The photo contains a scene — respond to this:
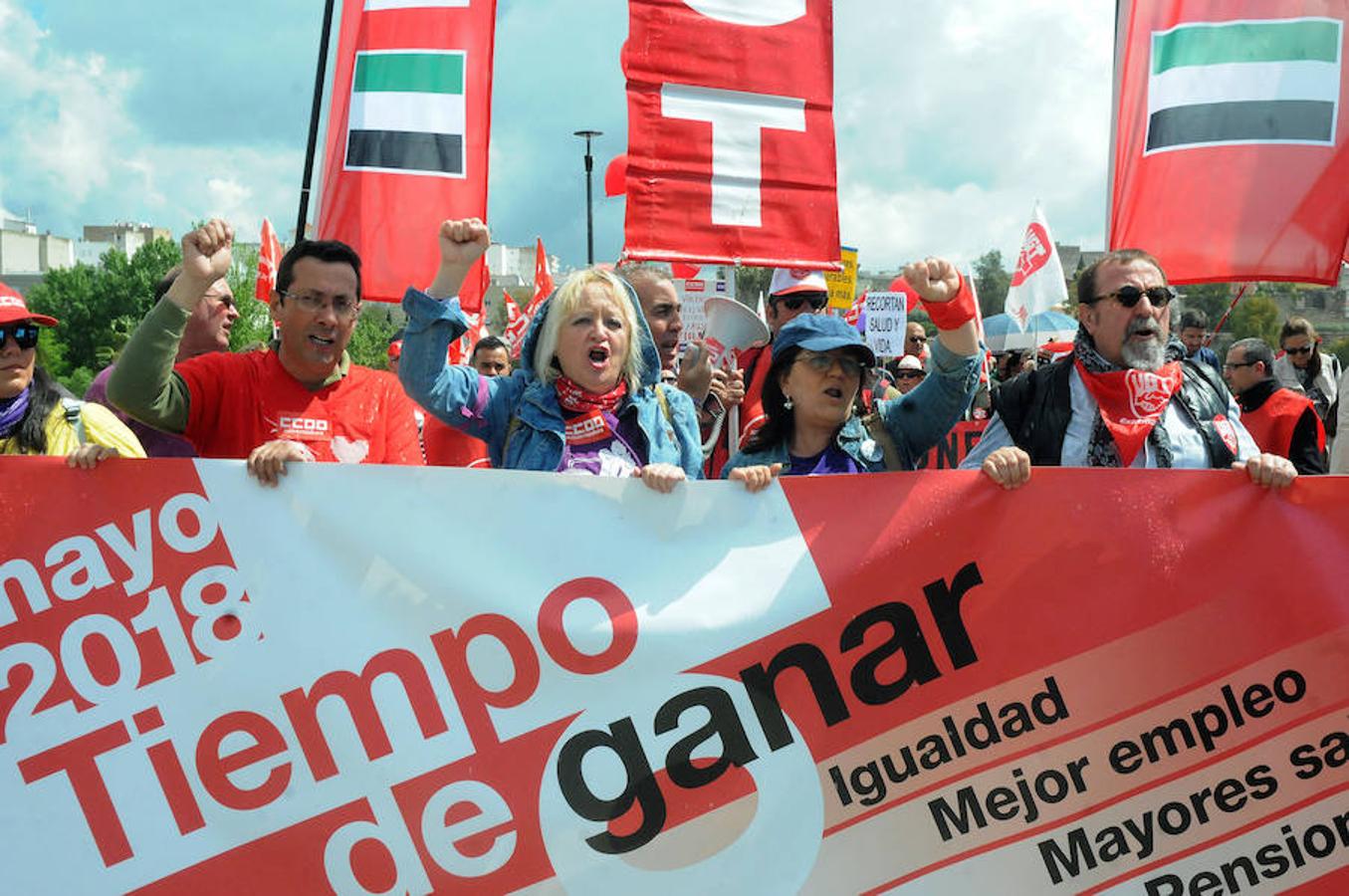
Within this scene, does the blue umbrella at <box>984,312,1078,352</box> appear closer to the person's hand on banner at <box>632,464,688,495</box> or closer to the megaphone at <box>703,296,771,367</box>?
the megaphone at <box>703,296,771,367</box>

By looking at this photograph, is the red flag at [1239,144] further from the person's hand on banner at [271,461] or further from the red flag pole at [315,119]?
the red flag pole at [315,119]

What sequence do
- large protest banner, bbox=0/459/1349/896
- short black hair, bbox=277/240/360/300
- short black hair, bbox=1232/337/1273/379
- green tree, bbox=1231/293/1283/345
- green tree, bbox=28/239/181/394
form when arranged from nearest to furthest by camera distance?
1. large protest banner, bbox=0/459/1349/896
2. short black hair, bbox=277/240/360/300
3. short black hair, bbox=1232/337/1273/379
4. green tree, bbox=1231/293/1283/345
5. green tree, bbox=28/239/181/394

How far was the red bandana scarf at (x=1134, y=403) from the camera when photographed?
11.2ft

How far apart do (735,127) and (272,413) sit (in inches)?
73.7

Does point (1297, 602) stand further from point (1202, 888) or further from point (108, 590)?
point (108, 590)

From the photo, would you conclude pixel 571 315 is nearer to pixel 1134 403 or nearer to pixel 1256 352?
pixel 1134 403

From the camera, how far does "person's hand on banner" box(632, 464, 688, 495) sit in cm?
323

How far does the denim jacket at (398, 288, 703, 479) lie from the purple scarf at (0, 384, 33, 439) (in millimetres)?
927

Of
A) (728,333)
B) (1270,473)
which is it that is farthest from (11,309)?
(1270,473)

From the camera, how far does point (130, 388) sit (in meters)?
3.22

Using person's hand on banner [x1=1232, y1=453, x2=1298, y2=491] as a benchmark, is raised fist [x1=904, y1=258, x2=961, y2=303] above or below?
above

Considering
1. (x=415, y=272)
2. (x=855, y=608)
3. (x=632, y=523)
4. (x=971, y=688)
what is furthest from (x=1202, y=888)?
(x=415, y=272)

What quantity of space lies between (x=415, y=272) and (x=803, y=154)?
186 cm

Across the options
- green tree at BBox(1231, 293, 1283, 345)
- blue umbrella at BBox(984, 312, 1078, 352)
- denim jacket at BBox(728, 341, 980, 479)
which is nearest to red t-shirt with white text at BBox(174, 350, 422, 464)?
denim jacket at BBox(728, 341, 980, 479)
